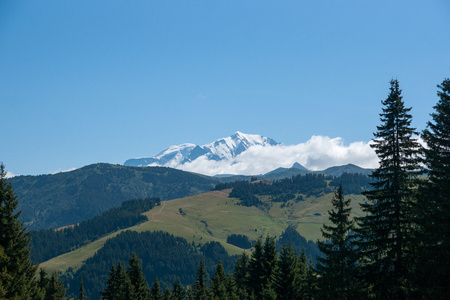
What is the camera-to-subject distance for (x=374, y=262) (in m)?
32.3

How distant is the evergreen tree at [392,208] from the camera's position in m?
31.5

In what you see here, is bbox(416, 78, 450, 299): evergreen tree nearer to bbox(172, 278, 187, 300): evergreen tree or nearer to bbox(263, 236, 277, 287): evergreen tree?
bbox(263, 236, 277, 287): evergreen tree

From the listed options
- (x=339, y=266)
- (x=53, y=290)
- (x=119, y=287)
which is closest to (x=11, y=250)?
(x=339, y=266)

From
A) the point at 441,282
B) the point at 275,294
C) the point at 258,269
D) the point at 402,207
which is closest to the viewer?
the point at 441,282

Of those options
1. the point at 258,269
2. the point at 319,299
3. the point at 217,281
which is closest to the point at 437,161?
the point at 319,299

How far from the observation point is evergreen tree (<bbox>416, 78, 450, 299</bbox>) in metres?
24.6

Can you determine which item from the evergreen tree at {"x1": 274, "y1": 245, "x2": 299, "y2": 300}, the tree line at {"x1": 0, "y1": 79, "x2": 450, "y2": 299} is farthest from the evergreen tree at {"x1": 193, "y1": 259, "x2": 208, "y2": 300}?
the tree line at {"x1": 0, "y1": 79, "x2": 450, "y2": 299}

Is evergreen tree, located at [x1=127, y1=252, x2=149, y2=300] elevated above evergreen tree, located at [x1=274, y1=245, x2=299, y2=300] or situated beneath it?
situated beneath

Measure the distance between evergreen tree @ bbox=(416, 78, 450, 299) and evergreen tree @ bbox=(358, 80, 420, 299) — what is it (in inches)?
82.0

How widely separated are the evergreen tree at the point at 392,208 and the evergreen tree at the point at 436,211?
208cm

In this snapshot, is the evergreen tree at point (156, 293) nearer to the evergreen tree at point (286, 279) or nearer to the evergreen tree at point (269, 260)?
the evergreen tree at point (269, 260)

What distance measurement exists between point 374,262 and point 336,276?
566 centimetres

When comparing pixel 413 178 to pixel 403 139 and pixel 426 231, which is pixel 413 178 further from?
pixel 426 231

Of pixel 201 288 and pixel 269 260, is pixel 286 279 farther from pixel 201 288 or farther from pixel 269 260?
pixel 201 288
